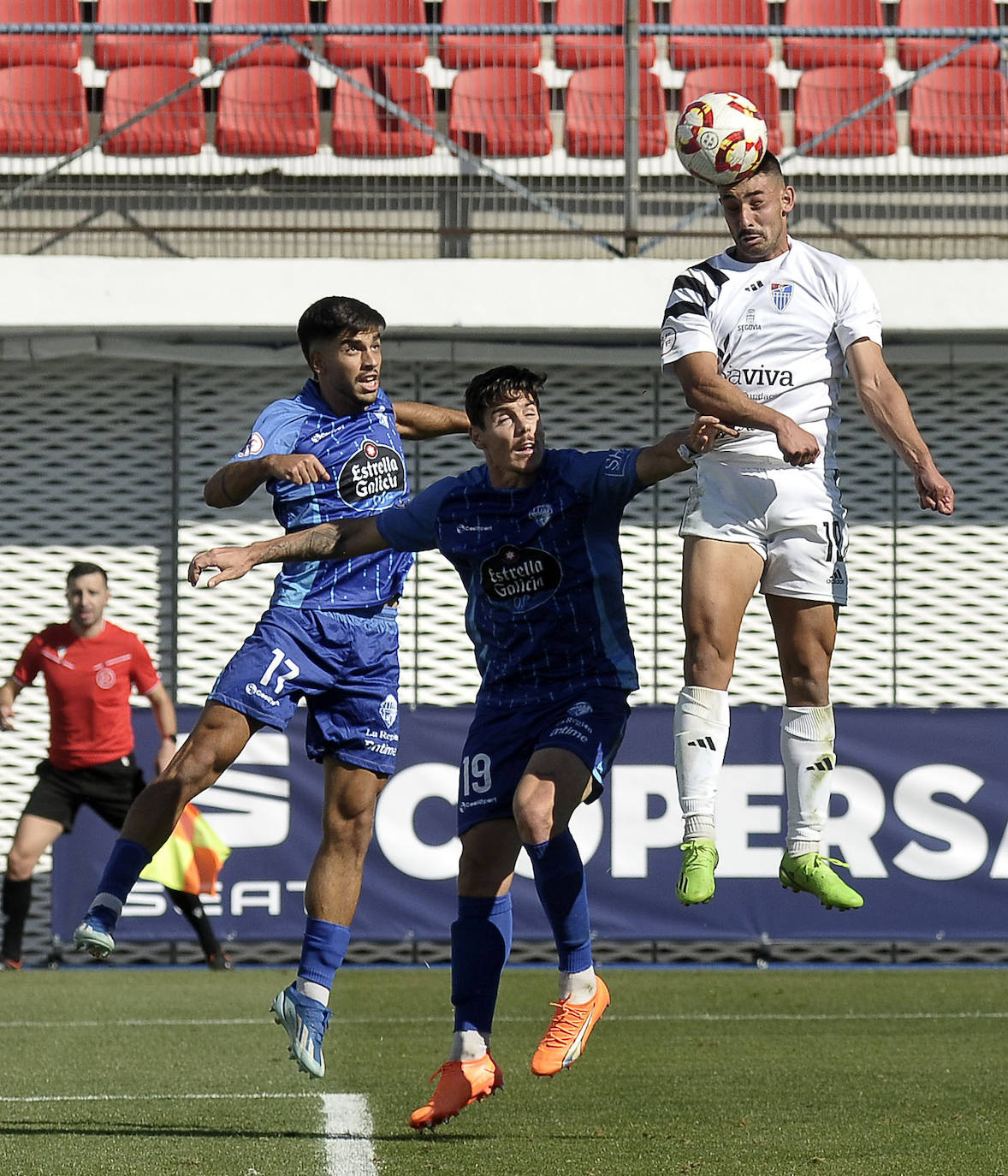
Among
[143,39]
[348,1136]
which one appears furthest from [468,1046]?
[143,39]

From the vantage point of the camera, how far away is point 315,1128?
6.17 metres

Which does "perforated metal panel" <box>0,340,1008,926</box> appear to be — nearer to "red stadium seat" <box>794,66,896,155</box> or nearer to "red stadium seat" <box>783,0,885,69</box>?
"red stadium seat" <box>794,66,896,155</box>

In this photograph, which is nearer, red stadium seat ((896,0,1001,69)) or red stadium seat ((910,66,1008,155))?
red stadium seat ((910,66,1008,155))

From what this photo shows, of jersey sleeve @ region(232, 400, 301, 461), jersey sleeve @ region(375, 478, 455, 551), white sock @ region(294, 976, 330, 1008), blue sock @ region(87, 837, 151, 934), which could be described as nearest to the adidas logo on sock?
jersey sleeve @ region(375, 478, 455, 551)

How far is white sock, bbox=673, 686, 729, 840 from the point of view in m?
5.78

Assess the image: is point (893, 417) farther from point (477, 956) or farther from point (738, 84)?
point (738, 84)

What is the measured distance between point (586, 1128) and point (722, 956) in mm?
6043

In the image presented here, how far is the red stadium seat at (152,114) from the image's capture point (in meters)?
12.2

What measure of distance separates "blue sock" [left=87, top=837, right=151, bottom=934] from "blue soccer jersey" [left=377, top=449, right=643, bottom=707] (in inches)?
49.0

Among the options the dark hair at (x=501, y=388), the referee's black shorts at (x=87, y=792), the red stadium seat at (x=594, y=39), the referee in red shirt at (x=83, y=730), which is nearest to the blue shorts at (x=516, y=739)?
the dark hair at (x=501, y=388)

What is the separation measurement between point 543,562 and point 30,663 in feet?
20.3

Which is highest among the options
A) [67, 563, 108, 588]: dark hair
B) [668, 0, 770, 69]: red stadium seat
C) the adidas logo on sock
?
[668, 0, 770, 69]: red stadium seat

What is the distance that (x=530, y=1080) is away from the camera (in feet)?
24.1

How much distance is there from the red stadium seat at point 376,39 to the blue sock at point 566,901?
762 cm
